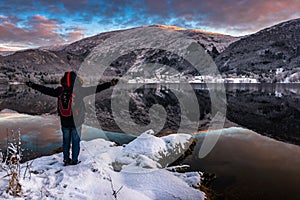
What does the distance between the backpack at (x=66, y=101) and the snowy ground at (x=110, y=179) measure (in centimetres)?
165

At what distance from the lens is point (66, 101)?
743 cm

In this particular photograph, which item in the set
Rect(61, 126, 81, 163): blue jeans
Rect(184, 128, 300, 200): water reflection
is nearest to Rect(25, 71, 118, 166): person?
Rect(61, 126, 81, 163): blue jeans

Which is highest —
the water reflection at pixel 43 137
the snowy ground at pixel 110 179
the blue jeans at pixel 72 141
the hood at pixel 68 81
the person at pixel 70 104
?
the hood at pixel 68 81

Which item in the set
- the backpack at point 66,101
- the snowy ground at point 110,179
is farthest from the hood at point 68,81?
the snowy ground at point 110,179

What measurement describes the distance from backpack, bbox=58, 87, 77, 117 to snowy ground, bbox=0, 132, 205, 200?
1654 mm

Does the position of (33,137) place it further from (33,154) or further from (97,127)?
(97,127)

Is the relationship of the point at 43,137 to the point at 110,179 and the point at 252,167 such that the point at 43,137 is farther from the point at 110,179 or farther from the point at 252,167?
the point at 252,167

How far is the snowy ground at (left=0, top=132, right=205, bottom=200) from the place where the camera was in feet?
19.1

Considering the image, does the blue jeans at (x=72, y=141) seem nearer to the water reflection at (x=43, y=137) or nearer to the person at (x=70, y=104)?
the person at (x=70, y=104)

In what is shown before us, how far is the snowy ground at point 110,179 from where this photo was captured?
582 centimetres

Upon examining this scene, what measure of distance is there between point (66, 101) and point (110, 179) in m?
2.79

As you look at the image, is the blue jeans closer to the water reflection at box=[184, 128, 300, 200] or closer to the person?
the person

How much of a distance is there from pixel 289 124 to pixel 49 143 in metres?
23.6

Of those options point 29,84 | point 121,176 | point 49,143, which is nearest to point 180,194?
point 121,176
